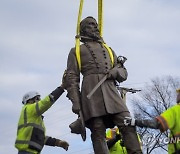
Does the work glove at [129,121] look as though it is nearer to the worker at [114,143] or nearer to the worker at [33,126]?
the worker at [33,126]

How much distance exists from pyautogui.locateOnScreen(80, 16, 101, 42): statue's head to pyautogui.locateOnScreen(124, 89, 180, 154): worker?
1.69 meters

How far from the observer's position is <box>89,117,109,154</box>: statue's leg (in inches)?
248

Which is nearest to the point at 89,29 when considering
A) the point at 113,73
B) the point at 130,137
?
the point at 113,73

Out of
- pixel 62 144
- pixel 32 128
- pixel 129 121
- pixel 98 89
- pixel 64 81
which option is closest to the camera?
pixel 129 121

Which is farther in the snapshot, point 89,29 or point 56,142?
point 56,142

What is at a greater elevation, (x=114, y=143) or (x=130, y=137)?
(x=114, y=143)

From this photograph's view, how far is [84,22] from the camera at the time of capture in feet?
23.2

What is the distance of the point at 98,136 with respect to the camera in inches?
251

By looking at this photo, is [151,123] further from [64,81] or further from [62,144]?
[62,144]

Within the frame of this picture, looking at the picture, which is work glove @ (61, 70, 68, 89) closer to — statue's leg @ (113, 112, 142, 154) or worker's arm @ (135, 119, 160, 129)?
statue's leg @ (113, 112, 142, 154)

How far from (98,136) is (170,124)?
1.10 m

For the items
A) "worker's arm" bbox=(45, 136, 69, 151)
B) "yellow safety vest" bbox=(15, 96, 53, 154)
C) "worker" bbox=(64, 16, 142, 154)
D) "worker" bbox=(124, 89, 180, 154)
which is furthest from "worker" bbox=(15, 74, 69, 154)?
"worker" bbox=(124, 89, 180, 154)

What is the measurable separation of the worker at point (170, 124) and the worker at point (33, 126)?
2.01 metres

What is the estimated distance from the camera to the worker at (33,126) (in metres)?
7.55
